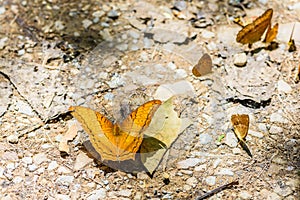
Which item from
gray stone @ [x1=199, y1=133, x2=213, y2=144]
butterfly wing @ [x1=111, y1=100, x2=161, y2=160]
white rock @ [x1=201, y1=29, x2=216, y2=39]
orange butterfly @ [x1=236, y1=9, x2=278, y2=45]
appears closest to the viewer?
butterfly wing @ [x1=111, y1=100, x2=161, y2=160]

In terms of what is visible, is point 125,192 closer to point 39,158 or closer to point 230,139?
point 39,158

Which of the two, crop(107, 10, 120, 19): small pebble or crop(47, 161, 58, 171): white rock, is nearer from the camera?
crop(47, 161, 58, 171): white rock

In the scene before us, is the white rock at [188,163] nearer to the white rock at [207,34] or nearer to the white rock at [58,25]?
the white rock at [207,34]

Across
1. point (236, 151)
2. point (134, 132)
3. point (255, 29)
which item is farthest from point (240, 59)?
point (134, 132)

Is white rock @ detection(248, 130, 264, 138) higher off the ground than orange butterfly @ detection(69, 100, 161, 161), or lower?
lower

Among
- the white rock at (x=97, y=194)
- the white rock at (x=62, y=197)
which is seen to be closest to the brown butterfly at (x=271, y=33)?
the white rock at (x=97, y=194)

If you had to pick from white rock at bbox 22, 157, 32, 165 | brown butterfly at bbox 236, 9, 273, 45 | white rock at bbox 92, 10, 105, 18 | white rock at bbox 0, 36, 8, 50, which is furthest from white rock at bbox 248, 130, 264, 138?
white rock at bbox 0, 36, 8, 50

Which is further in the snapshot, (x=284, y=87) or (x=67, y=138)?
(x=284, y=87)

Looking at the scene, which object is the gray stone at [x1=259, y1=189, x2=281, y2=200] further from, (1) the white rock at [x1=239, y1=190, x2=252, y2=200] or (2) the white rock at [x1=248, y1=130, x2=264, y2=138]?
(2) the white rock at [x1=248, y1=130, x2=264, y2=138]
